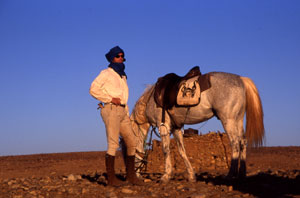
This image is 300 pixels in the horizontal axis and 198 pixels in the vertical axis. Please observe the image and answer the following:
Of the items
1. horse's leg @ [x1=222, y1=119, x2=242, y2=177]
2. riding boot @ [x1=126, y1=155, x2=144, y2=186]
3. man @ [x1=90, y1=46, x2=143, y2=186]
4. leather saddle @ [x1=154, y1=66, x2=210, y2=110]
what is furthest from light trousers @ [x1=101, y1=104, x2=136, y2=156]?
horse's leg @ [x1=222, y1=119, x2=242, y2=177]

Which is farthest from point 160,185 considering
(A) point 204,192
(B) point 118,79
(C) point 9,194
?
(C) point 9,194

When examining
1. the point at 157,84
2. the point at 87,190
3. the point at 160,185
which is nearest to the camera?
the point at 87,190

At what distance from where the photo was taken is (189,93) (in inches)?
289

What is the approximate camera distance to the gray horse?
23.4 ft

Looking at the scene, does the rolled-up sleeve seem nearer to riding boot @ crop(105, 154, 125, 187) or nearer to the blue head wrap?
the blue head wrap

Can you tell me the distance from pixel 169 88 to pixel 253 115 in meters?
1.81

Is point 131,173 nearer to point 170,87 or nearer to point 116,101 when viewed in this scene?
point 116,101

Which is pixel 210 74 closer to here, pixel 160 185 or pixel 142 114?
pixel 142 114

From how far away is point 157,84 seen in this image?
313 inches

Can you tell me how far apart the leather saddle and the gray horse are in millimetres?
183

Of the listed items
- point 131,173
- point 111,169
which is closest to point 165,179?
point 131,173

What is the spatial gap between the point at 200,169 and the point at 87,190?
6215mm

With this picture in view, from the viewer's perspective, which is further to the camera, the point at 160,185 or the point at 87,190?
the point at 160,185

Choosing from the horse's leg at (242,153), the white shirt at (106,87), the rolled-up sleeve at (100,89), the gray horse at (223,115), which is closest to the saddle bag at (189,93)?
the gray horse at (223,115)
